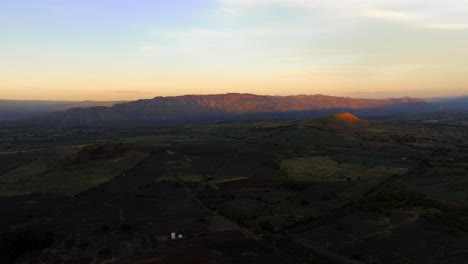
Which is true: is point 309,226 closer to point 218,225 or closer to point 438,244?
point 218,225

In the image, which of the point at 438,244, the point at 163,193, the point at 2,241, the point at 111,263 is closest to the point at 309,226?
the point at 438,244

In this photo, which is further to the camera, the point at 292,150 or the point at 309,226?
the point at 292,150

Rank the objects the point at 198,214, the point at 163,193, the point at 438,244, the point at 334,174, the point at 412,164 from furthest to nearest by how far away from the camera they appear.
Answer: the point at 412,164
the point at 334,174
the point at 163,193
the point at 198,214
the point at 438,244

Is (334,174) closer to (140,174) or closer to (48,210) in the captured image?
(140,174)

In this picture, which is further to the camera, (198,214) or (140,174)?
(140,174)

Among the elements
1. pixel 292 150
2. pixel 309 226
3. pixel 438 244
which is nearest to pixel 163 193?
pixel 309 226

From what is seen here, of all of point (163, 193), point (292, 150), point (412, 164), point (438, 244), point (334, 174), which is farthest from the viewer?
point (292, 150)

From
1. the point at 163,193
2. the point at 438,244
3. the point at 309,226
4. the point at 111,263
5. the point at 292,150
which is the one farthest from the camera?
the point at 292,150
